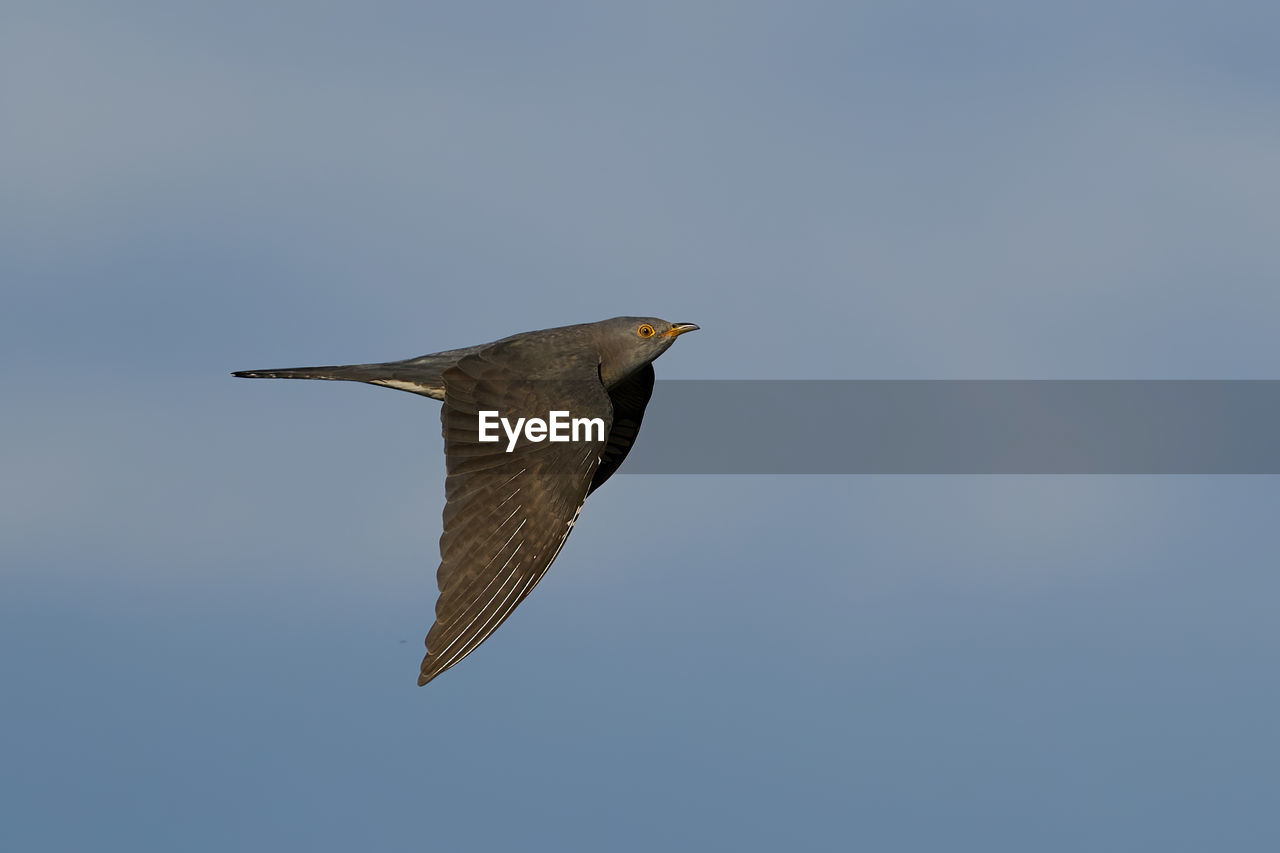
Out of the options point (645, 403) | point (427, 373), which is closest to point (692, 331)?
point (645, 403)

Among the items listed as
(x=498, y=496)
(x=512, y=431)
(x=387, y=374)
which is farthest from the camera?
(x=387, y=374)

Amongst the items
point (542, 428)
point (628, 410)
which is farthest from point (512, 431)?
point (628, 410)

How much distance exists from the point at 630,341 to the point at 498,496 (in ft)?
10.0

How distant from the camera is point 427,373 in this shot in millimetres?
17156

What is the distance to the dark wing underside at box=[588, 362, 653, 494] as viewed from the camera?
1855 cm

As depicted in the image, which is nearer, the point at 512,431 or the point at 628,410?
the point at 512,431

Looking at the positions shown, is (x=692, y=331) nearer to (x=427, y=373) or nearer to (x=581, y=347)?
(x=581, y=347)

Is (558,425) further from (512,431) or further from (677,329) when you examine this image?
(677,329)

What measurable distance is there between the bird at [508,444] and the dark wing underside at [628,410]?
0.52 m

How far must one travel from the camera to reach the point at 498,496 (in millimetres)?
15305

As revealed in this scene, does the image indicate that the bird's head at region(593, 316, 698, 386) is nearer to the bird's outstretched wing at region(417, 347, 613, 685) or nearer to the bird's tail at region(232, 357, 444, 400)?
the bird's outstretched wing at region(417, 347, 613, 685)

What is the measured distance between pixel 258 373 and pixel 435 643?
4.73 metres

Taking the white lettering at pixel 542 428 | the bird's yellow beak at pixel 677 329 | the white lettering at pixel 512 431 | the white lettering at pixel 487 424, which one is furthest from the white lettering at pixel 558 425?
the bird's yellow beak at pixel 677 329

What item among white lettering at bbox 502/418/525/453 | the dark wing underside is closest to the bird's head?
the dark wing underside
